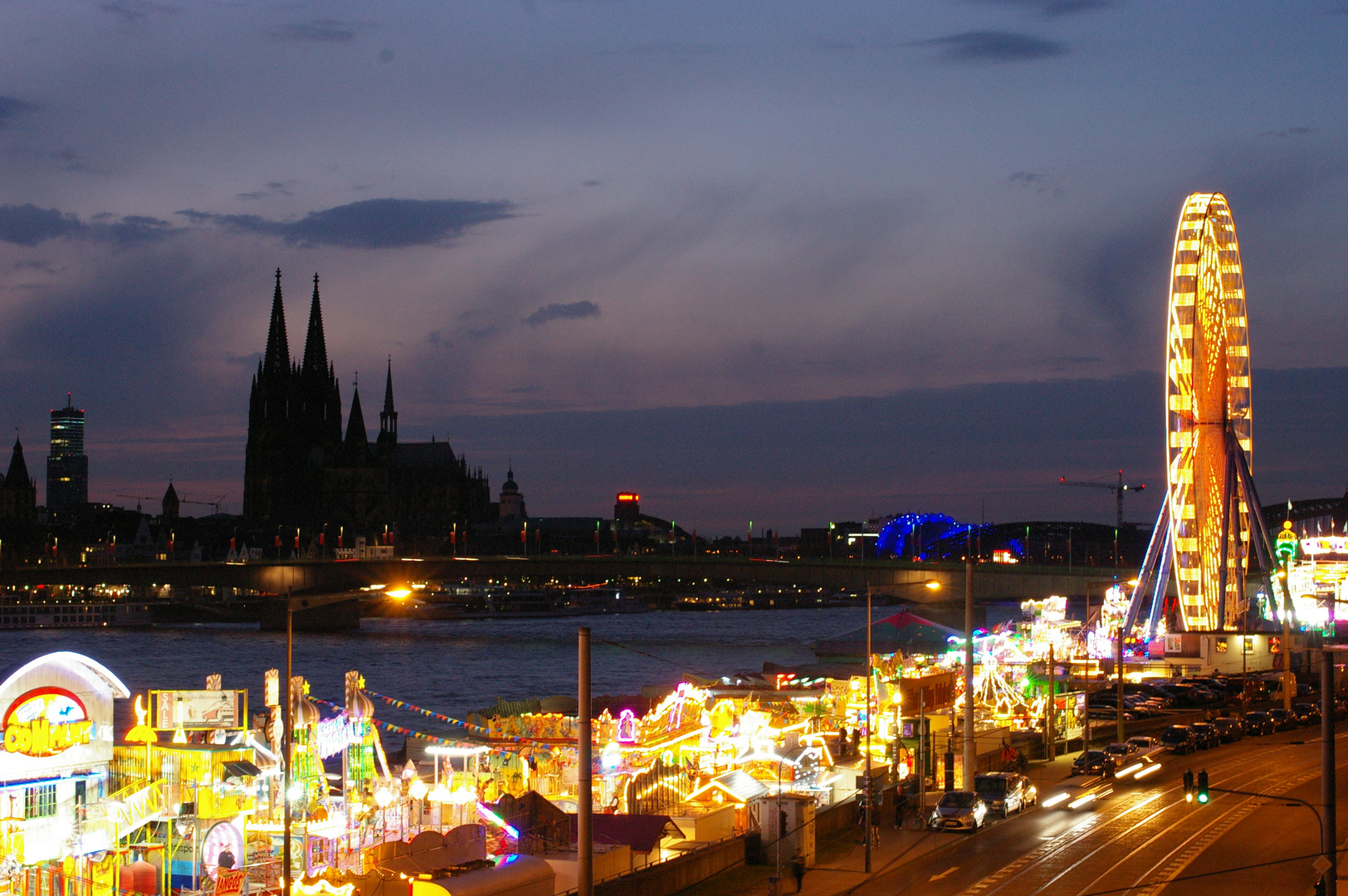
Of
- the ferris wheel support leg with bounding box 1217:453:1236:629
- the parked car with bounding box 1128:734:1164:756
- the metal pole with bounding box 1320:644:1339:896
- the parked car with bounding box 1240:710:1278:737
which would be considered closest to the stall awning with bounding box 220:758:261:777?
the metal pole with bounding box 1320:644:1339:896

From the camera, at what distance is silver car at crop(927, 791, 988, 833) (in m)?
29.6

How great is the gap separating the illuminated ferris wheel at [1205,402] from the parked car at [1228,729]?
25.1 meters

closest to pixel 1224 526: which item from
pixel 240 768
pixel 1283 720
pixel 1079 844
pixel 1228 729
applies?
pixel 1283 720

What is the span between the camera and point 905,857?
2728 centimetres

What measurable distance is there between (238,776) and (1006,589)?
96171 mm

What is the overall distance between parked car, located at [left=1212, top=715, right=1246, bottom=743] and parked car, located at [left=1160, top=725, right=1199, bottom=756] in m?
2.59

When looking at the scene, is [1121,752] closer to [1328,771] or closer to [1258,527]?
[1328,771]

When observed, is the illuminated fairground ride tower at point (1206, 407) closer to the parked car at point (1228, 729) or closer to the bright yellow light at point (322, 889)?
the parked car at point (1228, 729)

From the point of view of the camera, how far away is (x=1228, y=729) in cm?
4656

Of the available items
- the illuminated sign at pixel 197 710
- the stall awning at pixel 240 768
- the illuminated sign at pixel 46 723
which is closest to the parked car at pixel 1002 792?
the stall awning at pixel 240 768

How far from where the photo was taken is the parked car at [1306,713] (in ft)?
174

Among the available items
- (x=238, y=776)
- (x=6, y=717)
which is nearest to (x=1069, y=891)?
(x=238, y=776)

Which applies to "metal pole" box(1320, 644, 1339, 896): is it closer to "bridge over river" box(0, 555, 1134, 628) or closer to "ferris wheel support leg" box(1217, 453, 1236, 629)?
"ferris wheel support leg" box(1217, 453, 1236, 629)

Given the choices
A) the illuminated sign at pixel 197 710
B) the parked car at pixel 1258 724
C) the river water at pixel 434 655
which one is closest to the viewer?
the illuminated sign at pixel 197 710
